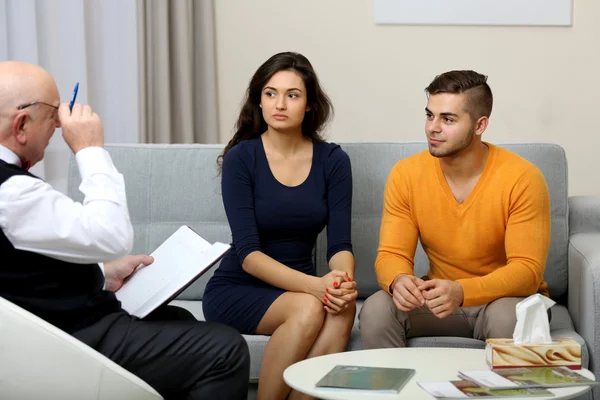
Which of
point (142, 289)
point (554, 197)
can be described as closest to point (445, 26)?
point (554, 197)

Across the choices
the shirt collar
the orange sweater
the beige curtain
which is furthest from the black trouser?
the beige curtain

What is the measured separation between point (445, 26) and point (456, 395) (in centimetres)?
265

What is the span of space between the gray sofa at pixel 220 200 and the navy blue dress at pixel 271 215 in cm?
22

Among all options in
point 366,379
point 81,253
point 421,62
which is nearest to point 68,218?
point 81,253

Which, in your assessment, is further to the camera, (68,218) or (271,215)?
(271,215)

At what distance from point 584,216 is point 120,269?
5.18 ft

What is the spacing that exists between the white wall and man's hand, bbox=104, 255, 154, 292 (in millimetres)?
1981

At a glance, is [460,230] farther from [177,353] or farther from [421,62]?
[421,62]

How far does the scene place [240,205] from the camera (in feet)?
7.93

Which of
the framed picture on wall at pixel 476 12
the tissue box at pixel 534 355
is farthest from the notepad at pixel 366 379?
the framed picture on wall at pixel 476 12

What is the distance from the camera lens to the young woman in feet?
7.47

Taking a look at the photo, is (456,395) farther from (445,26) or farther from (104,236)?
(445,26)

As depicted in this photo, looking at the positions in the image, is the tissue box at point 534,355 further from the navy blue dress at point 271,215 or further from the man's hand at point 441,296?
the navy blue dress at point 271,215

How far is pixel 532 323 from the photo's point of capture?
1765mm
